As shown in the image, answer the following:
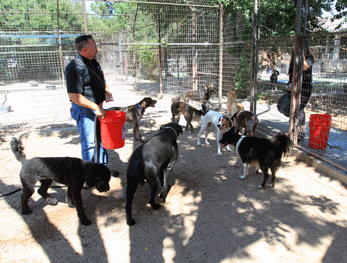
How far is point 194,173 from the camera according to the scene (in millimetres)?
4543

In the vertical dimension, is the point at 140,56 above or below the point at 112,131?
above

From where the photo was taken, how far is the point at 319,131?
4.91 metres

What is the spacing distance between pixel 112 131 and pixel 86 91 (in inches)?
25.4

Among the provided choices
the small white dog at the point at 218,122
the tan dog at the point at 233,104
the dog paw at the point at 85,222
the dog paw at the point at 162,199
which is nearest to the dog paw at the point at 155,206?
the dog paw at the point at 162,199

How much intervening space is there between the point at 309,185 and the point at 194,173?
1830mm

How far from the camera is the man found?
10.8ft

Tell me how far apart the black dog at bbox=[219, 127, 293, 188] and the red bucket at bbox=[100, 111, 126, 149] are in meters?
1.84

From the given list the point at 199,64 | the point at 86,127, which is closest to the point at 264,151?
the point at 86,127

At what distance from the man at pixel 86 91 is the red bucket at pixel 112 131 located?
135 millimetres

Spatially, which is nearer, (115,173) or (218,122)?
(115,173)

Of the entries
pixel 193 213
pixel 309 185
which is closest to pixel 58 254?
pixel 193 213

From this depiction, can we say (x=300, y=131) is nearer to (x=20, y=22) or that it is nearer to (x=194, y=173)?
(x=194, y=173)

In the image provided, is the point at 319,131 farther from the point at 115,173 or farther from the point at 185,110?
Result: the point at 115,173

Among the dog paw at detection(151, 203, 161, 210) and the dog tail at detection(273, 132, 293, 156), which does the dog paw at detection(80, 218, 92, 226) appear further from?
the dog tail at detection(273, 132, 293, 156)
